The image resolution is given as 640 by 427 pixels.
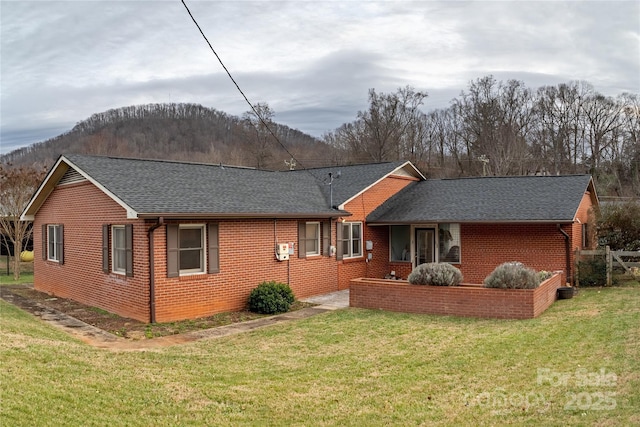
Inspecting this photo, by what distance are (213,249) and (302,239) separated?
3.52m

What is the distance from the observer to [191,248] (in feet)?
42.0

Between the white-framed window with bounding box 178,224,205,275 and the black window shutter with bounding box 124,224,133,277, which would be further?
the white-framed window with bounding box 178,224,205,275

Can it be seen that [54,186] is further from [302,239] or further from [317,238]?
[317,238]

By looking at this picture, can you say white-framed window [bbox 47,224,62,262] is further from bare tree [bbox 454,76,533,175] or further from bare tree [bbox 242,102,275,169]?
bare tree [bbox 454,76,533,175]

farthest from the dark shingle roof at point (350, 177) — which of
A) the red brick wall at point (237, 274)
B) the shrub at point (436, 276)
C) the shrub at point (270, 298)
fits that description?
the shrub at point (436, 276)

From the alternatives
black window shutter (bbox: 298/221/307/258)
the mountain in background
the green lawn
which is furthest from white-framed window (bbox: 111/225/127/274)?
the mountain in background

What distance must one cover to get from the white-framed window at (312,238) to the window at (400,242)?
404 centimetres

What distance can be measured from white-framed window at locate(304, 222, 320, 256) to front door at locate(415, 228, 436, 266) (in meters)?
4.32

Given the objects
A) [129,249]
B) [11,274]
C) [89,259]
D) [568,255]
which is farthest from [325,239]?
[11,274]

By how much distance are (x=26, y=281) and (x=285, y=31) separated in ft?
51.9

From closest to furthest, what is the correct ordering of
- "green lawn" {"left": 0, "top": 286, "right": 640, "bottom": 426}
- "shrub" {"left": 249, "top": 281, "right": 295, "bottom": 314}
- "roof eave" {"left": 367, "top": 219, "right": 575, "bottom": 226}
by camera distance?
"green lawn" {"left": 0, "top": 286, "right": 640, "bottom": 426} < "shrub" {"left": 249, "top": 281, "right": 295, "bottom": 314} < "roof eave" {"left": 367, "top": 219, "right": 575, "bottom": 226}

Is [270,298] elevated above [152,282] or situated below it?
below

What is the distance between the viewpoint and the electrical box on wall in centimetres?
1487

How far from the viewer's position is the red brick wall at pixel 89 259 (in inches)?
480
